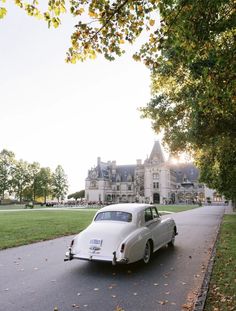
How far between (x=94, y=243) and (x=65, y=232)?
880 cm

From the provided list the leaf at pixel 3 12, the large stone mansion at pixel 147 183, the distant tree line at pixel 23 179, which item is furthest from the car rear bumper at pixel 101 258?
the large stone mansion at pixel 147 183

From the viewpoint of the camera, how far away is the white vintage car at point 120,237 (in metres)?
8.33

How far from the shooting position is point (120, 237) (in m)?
8.55

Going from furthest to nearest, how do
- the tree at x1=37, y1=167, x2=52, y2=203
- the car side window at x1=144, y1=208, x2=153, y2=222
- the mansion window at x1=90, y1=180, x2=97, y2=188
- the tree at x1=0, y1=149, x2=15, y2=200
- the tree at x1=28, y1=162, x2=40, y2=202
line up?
the mansion window at x1=90, y1=180, x2=97, y2=188 < the tree at x1=37, y1=167, x2=52, y2=203 < the tree at x1=28, y1=162, x2=40, y2=202 < the tree at x1=0, y1=149, x2=15, y2=200 < the car side window at x1=144, y1=208, x2=153, y2=222

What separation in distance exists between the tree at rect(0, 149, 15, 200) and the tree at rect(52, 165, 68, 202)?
1829 cm

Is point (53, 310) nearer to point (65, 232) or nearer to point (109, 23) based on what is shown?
point (109, 23)

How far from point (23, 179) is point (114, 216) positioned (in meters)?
82.9

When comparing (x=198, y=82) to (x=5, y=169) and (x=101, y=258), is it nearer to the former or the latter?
(x=101, y=258)

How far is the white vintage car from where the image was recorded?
27.3ft

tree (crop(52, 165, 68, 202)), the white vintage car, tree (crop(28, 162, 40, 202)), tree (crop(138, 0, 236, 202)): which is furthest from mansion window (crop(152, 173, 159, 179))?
the white vintage car

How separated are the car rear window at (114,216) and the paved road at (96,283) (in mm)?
1397

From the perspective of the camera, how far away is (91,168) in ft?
367

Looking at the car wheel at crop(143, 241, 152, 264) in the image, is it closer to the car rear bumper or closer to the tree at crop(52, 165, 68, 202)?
the car rear bumper

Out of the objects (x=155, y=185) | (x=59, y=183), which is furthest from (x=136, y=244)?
(x=155, y=185)
